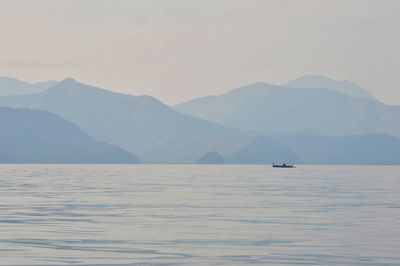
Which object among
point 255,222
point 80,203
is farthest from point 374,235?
point 80,203

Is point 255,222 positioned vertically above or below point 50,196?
below

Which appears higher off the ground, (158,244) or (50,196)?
(50,196)

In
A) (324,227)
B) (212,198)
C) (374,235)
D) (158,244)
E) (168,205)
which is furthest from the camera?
(212,198)

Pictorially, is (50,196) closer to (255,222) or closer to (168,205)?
(168,205)

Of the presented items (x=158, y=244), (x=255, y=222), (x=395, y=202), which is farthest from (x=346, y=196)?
(x=158, y=244)

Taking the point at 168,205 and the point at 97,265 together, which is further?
the point at 168,205

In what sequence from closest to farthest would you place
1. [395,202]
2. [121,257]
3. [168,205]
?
[121,257], [168,205], [395,202]

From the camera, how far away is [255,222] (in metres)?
66.8

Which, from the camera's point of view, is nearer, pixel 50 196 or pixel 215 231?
pixel 215 231

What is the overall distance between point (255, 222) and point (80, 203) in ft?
89.1

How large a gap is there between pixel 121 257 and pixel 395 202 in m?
54.2

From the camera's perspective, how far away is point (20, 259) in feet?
146

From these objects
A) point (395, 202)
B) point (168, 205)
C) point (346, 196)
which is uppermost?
point (346, 196)

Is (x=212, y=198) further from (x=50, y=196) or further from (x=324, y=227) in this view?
(x=324, y=227)
